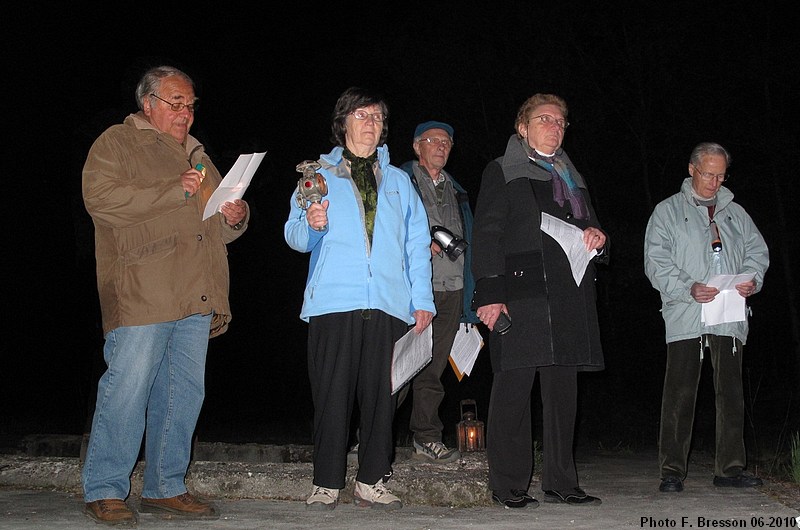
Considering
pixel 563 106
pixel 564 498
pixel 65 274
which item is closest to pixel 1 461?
pixel 564 498

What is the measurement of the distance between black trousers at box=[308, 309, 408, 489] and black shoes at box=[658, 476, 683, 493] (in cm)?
161

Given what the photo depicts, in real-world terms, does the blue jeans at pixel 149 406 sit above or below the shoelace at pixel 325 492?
above

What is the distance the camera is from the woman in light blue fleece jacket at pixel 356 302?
3.90 metres

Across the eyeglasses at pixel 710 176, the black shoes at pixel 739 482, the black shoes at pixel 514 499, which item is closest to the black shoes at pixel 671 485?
the black shoes at pixel 739 482

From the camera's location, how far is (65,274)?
17.7 m

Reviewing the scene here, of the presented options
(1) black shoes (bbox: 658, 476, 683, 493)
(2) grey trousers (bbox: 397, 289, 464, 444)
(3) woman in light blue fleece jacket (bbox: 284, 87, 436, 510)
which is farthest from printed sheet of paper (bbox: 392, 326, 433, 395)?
(1) black shoes (bbox: 658, 476, 683, 493)

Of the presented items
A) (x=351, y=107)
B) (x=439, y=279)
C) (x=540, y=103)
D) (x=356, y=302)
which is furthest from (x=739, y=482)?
(x=351, y=107)

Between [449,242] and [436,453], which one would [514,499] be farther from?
[449,242]

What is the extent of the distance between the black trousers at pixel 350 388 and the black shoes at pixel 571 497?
82 cm

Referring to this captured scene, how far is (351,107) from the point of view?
4148 mm

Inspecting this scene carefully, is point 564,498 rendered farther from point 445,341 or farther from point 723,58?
point 723,58

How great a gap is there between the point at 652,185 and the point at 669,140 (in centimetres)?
98

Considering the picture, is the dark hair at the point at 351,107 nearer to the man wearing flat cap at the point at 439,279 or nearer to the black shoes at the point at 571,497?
the man wearing flat cap at the point at 439,279

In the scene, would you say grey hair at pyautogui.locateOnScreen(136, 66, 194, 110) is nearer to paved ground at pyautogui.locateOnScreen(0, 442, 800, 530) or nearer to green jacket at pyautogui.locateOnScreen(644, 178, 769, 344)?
paved ground at pyautogui.locateOnScreen(0, 442, 800, 530)
